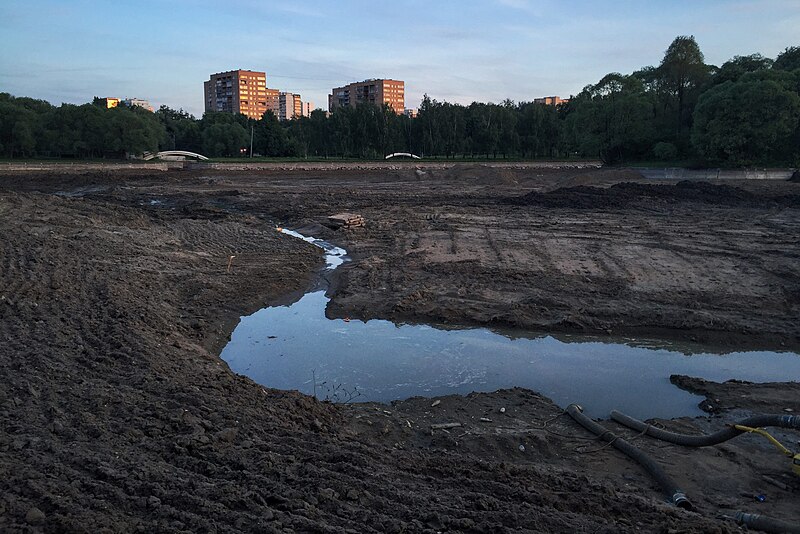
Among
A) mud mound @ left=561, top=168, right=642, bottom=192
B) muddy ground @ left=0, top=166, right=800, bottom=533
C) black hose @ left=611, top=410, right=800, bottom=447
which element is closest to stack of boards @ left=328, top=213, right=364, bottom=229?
muddy ground @ left=0, top=166, right=800, bottom=533

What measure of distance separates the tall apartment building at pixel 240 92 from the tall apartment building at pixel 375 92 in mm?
21360

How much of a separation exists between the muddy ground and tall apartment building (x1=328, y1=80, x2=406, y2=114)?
Answer: 152520 millimetres

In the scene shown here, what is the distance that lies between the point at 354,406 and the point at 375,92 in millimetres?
172332

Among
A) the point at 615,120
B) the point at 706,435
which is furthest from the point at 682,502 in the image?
the point at 615,120

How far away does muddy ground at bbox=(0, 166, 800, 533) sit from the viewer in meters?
4.96

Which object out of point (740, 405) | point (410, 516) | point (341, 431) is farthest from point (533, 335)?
point (410, 516)

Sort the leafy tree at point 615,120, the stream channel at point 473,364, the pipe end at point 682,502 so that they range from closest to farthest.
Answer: the pipe end at point 682,502 < the stream channel at point 473,364 < the leafy tree at point 615,120

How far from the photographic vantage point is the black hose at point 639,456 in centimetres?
572

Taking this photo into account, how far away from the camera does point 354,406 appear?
8.21 meters

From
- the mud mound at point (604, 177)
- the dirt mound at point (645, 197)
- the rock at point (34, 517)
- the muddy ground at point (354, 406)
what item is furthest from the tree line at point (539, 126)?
the rock at point (34, 517)

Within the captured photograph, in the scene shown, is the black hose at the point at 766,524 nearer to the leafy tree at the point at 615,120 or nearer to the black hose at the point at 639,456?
the black hose at the point at 639,456

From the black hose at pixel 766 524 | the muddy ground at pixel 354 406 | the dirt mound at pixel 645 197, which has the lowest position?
the black hose at pixel 766 524

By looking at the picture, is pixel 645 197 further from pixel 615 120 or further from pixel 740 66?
pixel 740 66

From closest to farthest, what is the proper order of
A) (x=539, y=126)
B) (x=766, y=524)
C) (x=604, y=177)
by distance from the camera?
(x=766, y=524) < (x=604, y=177) < (x=539, y=126)
